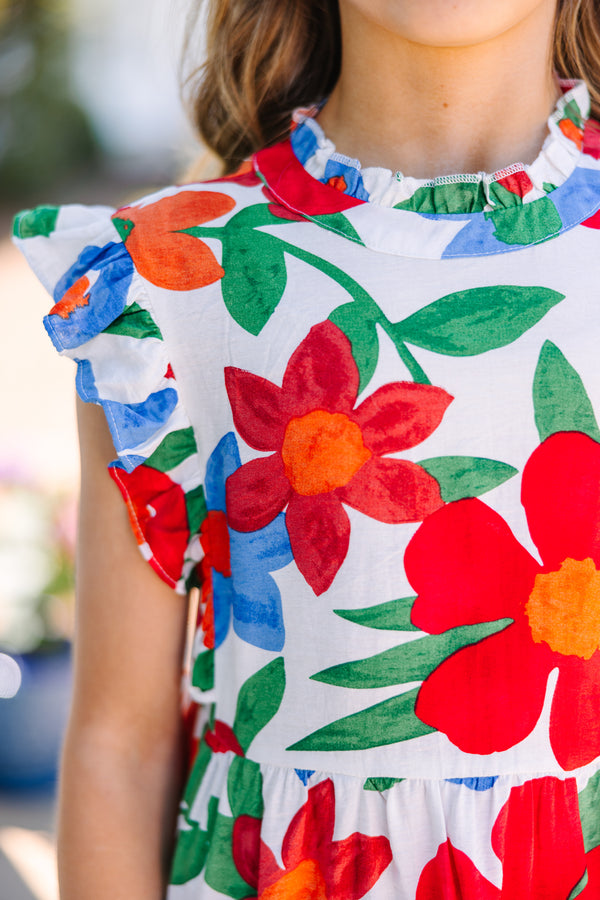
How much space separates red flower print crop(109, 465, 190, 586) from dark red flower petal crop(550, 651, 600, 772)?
0.38m

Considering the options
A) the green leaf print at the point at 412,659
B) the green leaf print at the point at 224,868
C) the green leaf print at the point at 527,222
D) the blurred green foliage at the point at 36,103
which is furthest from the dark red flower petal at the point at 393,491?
the blurred green foliage at the point at 36,103

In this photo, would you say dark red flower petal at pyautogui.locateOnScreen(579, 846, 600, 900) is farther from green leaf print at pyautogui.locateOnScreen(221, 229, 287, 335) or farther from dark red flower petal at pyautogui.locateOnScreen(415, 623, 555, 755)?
green leaf print at pyautogui.locateOnScreen(221, 229, 287, 335)

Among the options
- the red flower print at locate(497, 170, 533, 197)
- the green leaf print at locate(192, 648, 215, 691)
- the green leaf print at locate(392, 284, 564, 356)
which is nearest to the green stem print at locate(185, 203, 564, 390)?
the green leaf print at locate(392, 284, 564, 356)

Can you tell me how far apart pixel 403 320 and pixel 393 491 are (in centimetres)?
15

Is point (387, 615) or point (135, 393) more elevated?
point (135, 393)

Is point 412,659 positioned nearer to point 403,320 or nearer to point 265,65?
point 403,320

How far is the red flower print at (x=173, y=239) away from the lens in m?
0.86

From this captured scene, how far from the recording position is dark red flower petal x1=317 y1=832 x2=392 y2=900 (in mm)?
802

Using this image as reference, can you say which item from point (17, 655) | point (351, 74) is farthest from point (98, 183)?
point (351, 74)

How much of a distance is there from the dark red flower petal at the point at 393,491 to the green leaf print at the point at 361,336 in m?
0.07

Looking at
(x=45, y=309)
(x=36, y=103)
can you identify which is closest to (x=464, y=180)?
(x=45, y=309)

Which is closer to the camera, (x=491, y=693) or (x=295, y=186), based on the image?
(x=491, y=693)

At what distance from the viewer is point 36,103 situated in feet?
32.6

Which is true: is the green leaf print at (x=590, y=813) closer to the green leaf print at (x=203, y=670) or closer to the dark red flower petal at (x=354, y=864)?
the dark red flower petal at (x=354, y=864)
